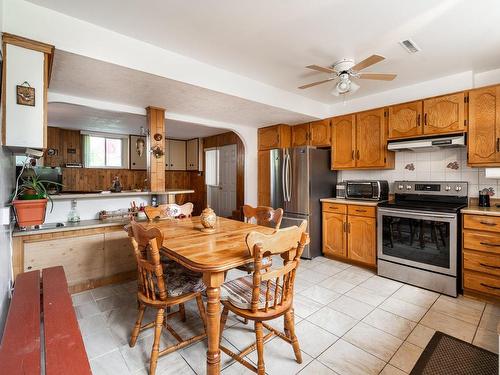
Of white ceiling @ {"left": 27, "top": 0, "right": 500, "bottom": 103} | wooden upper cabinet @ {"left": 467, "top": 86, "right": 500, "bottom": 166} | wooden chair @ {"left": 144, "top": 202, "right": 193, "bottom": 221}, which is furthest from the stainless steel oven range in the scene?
wooden chair @ {"left": 144, "top": 202, "right": 193, "bottom": 221}

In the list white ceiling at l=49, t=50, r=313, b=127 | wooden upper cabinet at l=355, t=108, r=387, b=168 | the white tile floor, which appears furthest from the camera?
wooden upper cabinet at l=355, t=108, r=387, b=168

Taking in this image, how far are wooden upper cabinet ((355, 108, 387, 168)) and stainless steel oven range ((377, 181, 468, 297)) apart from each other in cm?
47

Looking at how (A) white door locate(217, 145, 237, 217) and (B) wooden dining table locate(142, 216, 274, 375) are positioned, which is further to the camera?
(A) white door locate(217, 145, 237, 217)

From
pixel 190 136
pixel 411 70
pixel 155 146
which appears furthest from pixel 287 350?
pixel 190 136

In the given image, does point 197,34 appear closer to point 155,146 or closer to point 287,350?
point 155,146

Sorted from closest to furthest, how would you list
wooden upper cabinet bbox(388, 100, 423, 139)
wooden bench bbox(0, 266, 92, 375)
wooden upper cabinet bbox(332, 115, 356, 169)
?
wooden bench bbox(0, 266, 92, 375)
wooden upper cabinet bbox(388, 100, 423, 139)
wooden upper cabinet bbox(332, 115, 356, 169)

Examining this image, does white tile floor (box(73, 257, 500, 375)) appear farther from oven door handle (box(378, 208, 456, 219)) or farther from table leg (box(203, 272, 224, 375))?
oven door handle (box(378, 208, 456, 219))

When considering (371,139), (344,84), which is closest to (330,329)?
(344,84)

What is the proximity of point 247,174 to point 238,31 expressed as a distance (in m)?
2.86

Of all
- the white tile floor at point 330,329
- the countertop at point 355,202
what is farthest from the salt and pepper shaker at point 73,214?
the countertop at point 355,202

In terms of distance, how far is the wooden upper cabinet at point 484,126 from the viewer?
8.68ft

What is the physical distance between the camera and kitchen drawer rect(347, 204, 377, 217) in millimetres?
3336

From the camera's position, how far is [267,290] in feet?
4.86

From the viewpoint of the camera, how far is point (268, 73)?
3010 millimetres
